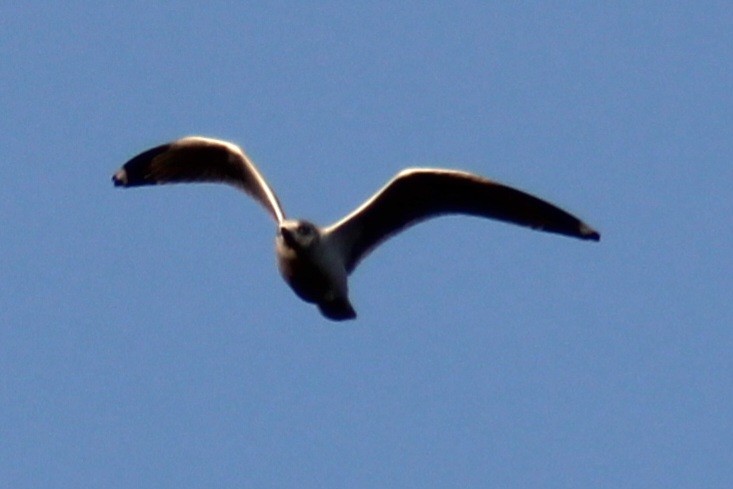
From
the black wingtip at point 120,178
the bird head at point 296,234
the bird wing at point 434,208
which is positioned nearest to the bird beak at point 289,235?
the bird head at point 296,234

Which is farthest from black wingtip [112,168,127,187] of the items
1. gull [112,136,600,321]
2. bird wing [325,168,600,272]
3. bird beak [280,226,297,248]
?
bird beak [280,226,297,248]

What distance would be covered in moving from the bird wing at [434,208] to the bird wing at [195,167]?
36.4 inches

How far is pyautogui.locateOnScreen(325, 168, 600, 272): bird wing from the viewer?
72.3 feet

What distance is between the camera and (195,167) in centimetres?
2355

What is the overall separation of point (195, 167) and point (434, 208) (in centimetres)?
279

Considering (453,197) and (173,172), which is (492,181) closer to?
(453,197)

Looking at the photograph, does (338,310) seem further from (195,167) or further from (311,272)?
(195,167)

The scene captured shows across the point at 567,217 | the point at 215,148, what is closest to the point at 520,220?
the point at 567,217

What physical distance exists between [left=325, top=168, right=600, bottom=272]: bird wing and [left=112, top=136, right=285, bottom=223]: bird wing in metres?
0.93

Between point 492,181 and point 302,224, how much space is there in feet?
7.34

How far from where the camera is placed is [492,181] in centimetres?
2208

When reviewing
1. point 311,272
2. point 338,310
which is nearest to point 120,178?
point 338,310

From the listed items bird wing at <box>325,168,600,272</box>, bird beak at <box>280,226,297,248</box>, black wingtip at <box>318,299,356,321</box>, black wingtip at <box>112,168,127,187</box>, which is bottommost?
black wingtip at <box>318,299,356,321</box>

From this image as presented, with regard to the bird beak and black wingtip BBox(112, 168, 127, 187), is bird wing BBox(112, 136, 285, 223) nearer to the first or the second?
black wingtip BBox(112, 168, 127, 187)
